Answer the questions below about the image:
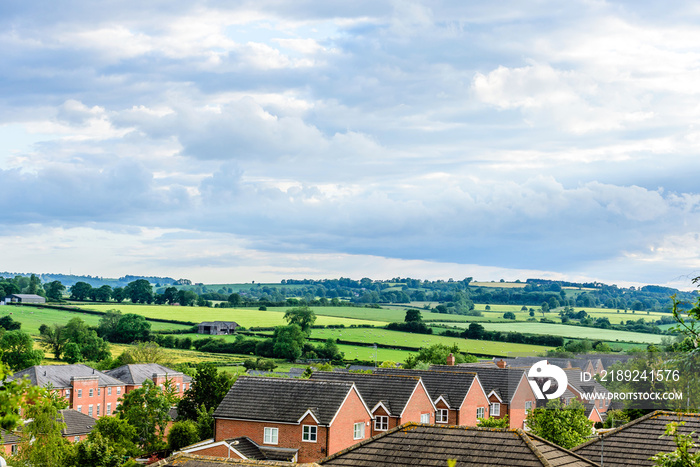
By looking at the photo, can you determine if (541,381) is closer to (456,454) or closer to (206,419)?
(206,419)

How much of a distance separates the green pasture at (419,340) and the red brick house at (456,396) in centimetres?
6743

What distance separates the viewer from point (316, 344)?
493 feet

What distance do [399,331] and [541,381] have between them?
83982 millimetres

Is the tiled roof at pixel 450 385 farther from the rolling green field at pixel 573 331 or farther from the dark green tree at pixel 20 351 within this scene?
the dark green tree at pixel 20 351

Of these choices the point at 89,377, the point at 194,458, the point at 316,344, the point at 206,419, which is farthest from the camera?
the point at 316,344

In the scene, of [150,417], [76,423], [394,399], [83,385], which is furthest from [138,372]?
[394,399]

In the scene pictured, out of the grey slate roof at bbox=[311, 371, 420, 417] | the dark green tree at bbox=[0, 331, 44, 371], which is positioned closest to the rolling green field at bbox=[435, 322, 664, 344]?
the dark green tree at bbox=[0, 331, 44, 371]

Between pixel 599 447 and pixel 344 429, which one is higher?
pixel 599 447

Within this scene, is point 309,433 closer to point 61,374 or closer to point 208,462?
point 208,462

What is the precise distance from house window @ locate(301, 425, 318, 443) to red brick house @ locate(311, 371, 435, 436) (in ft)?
21.0

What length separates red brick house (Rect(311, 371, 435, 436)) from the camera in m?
53.0

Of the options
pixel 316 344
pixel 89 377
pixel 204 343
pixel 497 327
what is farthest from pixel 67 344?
pixel 497 327

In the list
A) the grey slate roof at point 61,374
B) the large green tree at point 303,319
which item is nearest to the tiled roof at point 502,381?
the grey slate roof at point 61,374

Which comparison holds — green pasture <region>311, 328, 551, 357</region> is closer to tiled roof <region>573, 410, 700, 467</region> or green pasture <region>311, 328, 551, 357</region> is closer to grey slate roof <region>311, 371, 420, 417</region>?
grey slate roof <region>311, 371, 420, 417</region>
